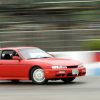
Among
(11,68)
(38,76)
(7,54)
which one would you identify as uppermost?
(7,54)

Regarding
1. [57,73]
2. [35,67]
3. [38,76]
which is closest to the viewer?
[57,73]

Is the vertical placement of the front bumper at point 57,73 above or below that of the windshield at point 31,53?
below

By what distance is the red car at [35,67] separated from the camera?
1388 centimetres

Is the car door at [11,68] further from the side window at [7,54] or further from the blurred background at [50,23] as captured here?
the blurred background at [50,23]

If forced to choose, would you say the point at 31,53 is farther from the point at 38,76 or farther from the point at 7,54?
the point at 38,76

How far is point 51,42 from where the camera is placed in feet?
86.2

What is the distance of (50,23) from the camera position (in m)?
32.6

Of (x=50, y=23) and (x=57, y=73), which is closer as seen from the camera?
(x=57, y=73)

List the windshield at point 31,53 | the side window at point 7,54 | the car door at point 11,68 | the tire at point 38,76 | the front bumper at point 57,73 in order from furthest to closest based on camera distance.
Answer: the side window at point 7,54 → the windshield at point 31,53 → the car door at point 11,68 → the tire at point 38,76 → the front bumper at point 57,73

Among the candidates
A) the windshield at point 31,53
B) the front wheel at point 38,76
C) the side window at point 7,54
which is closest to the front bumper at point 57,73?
the front wheel at point 38,76

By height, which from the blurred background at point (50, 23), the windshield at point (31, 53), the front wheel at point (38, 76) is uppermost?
the blurred background at point (50, 23)

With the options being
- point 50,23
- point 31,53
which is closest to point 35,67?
point 31,53

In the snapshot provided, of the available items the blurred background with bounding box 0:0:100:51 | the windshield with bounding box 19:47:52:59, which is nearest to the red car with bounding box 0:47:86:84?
the windshield with bounding box 19:47:52:59

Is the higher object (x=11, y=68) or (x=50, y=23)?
(x=50, y=23)
